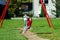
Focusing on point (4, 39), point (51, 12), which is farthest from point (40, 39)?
point (51, 12)

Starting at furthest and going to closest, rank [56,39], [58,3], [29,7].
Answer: [29,7] → [58,3] → [56,39]

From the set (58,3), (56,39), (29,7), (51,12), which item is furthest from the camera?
(29,7)

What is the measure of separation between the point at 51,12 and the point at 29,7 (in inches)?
386

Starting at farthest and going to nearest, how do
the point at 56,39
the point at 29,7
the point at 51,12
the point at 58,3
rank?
the point at 29,7 → the point at 51,12 → the point at 58,3 → the point at 56,39

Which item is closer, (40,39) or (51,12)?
(40,39)

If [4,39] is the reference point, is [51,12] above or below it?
below

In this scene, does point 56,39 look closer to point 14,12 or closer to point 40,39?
point 40,39

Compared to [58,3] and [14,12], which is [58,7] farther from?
[14,12]

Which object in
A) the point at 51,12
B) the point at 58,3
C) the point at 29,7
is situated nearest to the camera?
the point at 58,3

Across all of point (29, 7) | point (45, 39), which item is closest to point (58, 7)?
point (29, 7)

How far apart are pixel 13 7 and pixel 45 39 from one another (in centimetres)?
3566

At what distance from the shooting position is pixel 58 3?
159 feet

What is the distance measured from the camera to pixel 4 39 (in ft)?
56.7

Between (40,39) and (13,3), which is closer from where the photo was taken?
(40,39)
